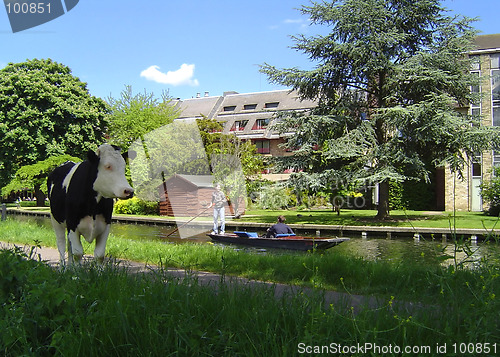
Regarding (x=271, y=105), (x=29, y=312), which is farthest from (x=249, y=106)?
(x=29, y=312)

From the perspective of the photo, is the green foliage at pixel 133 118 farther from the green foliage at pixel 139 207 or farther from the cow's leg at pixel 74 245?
the cow's leg at pixel 74 245

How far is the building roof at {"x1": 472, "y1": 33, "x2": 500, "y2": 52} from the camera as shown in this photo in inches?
1304

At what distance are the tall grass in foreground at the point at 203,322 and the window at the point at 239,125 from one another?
165 ft

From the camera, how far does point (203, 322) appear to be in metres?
3.19

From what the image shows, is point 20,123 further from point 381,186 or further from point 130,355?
point 130,355

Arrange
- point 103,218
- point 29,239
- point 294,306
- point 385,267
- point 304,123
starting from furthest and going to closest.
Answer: point 304,123 < point 29,239 < point 385,267 < point 103,218 < point 294,306

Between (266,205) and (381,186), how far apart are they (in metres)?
11.6

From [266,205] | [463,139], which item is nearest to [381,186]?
[463,139]

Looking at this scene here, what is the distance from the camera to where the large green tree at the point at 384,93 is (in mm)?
21938

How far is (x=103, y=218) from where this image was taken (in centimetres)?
530

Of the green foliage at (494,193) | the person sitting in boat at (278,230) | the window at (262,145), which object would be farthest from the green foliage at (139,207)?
the green foliage at (494,193)

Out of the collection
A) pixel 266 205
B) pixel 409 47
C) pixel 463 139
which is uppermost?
pixel 409 47

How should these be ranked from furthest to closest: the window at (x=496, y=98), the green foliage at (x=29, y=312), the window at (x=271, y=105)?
1. the window at (x=271, y=105)
2. the window at (x=496, y=98)
3. the green foliage at (x=29, y=312)

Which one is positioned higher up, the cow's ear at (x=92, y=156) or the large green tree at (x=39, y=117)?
the large green tree at (x=39, y=117)
